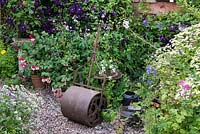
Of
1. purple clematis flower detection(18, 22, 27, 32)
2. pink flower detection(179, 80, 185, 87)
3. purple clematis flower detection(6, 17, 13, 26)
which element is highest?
purple clematis flower detection(6, 17, 13, 26)

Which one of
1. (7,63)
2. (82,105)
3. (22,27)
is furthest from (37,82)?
(82,105)

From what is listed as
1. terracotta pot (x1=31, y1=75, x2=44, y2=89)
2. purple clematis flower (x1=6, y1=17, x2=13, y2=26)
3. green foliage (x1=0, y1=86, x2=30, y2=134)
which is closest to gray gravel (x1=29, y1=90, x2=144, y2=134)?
green foliage (x1=0, y1=86, x2=30, y2=134)

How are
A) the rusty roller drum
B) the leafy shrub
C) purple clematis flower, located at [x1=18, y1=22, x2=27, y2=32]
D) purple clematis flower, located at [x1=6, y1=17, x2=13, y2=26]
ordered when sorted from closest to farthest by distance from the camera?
the leafy shrub → the rusty roller drum → purple clematis flower, located at [x1=18, y1=22, x2=27, y2=32] → purple clematis flower, located at [x1=6, y1=17, x2=13, y2=26]

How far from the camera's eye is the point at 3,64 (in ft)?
15.4

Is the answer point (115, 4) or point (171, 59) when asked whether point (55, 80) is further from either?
point (171, 59)

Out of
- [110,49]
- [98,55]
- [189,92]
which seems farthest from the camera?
[110,49]

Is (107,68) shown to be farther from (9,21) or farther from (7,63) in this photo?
(9,21)

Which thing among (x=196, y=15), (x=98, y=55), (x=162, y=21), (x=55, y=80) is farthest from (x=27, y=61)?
(x=196, y=15)

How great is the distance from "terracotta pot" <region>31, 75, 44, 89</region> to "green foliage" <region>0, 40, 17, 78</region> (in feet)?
1.39

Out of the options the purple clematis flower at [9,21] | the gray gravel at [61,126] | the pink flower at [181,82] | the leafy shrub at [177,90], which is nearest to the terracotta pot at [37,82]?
the gray gravel at [61,126]

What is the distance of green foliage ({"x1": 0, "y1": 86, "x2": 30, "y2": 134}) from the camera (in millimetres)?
2863

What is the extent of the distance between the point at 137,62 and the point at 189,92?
6.98 ft

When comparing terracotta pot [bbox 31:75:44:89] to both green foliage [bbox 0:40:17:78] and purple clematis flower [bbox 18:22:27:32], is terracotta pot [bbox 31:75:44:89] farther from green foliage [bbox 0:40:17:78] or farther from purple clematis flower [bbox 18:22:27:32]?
purple clematis flower [bbox 18:22:27:32]

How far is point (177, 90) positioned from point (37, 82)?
224 cm
